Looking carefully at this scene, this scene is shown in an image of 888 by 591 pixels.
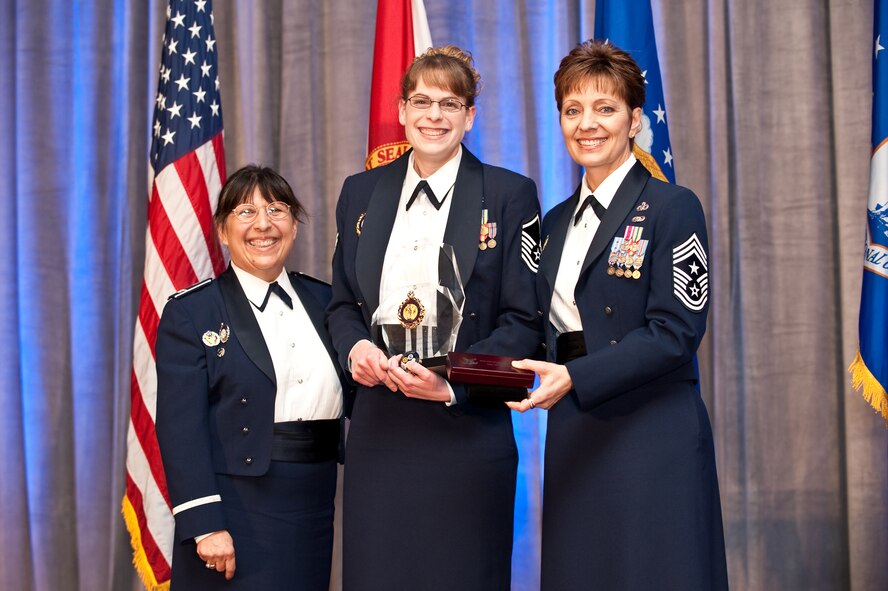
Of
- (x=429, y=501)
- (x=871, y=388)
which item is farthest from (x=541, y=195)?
(x=429, y=501)

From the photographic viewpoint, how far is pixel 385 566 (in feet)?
7.80

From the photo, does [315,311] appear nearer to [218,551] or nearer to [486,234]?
[486,234]

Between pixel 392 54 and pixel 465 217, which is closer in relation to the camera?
pixel 465 217

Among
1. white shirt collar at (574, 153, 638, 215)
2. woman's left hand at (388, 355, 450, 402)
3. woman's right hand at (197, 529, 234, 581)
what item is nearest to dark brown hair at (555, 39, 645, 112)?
white shirt collar at (574, 153, 638, 215)

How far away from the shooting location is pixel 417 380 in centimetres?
220

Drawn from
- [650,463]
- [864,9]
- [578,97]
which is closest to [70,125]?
[578,97]

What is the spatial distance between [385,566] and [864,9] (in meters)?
3.17

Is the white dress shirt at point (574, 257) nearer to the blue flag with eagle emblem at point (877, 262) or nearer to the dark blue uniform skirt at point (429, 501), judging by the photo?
the dark blue uniform skirt at point (429, 501)

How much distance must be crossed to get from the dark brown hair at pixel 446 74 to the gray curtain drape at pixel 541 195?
1.55m

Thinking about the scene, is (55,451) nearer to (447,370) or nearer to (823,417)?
(447,370)

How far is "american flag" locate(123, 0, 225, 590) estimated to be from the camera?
3406 millimetres

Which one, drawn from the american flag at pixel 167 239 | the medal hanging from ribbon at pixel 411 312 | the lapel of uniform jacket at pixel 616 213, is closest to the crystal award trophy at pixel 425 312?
the medal hanging from ribbon at pixel 411 312

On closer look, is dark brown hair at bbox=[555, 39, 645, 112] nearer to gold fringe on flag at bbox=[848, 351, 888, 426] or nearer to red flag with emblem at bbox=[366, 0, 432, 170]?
red flag with emblem at bbox=[366, 0, 432, 170]

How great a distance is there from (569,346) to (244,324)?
3.32ft
